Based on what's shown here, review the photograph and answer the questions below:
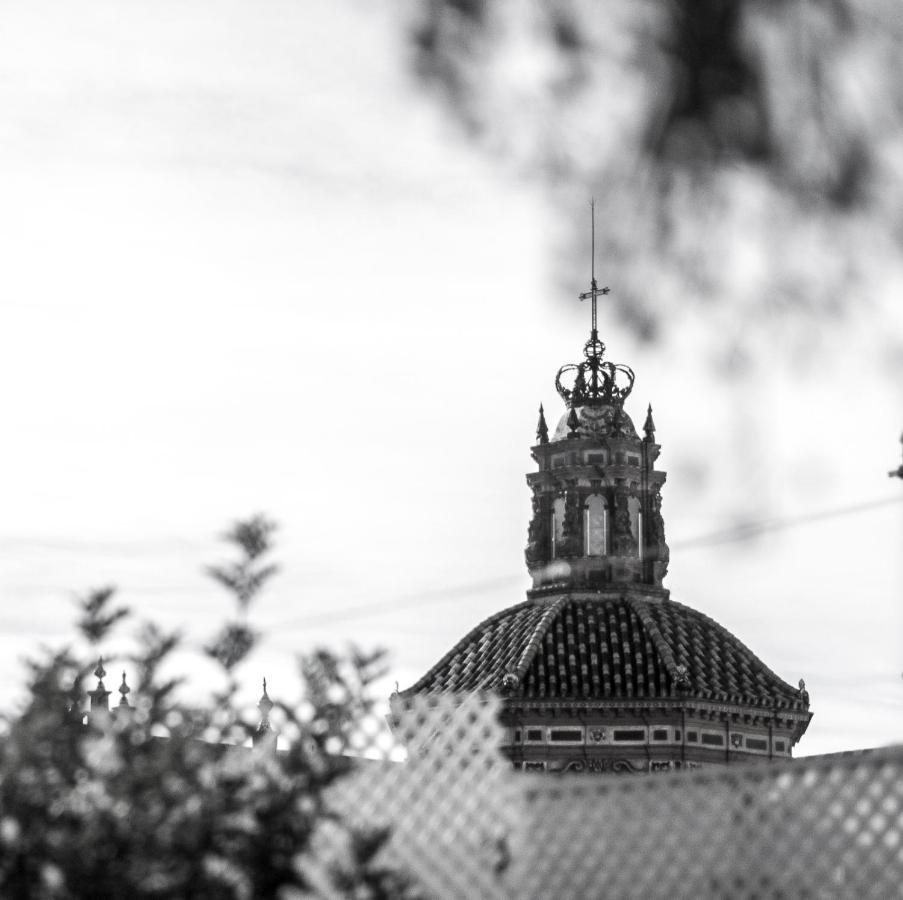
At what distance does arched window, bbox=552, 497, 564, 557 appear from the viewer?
A: 2270 inches

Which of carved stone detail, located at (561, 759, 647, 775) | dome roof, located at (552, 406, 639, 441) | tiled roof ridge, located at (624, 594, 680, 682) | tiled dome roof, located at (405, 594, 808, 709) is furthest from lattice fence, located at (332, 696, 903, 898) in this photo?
dome roof, located at (552, 406, 639, 441)

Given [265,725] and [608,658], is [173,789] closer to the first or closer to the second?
[265,725]

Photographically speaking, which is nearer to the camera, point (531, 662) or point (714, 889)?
point (714, 889)

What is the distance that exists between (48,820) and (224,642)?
140 cm

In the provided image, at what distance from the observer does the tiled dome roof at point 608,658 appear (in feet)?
177

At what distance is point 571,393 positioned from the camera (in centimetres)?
5741

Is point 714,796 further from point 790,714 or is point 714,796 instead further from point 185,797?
point 790,714

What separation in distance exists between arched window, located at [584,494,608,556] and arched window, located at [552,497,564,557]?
66 centimetres

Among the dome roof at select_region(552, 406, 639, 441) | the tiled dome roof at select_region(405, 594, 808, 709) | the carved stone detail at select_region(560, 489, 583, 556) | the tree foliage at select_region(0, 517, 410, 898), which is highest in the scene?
the dome roof at select_region(552, 406, 639, 441)

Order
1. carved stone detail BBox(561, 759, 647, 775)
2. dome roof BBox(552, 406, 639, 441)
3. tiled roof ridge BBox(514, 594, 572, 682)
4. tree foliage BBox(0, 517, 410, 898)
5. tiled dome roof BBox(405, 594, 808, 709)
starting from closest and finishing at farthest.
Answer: tree foliage BBox(0, 517, 410, 898) < carved stone detail BBox(561, 759, 647, 775) < tiled dome roof BBox(405, 594, 808, 709) < tiled roof ridge BBox(514, 594, 572, 682) < dome roof BBox(552, 406, 639, 441)

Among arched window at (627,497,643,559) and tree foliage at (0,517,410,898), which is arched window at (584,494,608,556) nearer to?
arched window at (627,497,643,559)

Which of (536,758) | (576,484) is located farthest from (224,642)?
(576,484)

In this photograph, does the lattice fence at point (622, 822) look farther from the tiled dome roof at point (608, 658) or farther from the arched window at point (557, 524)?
the arched window at point (557, 524)

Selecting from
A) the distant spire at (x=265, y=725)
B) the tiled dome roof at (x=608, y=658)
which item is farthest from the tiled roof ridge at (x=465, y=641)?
the distant spire at (x=265, y=725)
